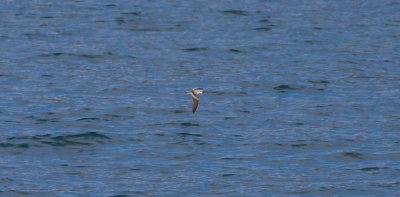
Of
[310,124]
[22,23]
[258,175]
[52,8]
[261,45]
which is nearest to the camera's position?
[258,175]

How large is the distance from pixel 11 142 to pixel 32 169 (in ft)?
4.87

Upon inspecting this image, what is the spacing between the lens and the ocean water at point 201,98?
59.3ft

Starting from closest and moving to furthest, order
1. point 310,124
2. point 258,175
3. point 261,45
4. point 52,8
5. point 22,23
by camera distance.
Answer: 1. point 258,175
2. point 310,124
3. point 261,45
4. point 22,23
5. point 52,8

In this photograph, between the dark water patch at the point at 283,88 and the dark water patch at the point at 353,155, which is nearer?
the dark water patch at the point at 353,155

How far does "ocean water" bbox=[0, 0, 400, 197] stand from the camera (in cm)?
1807

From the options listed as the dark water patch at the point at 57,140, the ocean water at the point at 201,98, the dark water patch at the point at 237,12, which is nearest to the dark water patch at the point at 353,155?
the ocean water at the point at 201,98

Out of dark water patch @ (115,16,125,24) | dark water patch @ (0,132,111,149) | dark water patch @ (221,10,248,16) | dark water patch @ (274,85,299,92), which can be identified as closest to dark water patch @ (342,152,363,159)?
dark water patch @ (0,132,111,149)

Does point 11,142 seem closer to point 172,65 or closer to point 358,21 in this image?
point 172,65

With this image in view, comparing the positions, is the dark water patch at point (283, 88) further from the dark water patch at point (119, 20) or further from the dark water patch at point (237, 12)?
the dark water patch at point (237, 12)

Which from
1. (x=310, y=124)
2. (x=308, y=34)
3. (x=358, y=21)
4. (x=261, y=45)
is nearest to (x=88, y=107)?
(x=310, y=124)

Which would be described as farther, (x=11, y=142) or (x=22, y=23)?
(x=22, y=23)

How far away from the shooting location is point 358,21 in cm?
3125

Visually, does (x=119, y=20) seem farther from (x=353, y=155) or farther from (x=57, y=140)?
(x=353, y=155)

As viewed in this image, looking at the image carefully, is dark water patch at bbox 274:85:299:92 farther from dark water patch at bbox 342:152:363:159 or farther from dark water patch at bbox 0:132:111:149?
dark water patch at bbox 0:132:111:149
